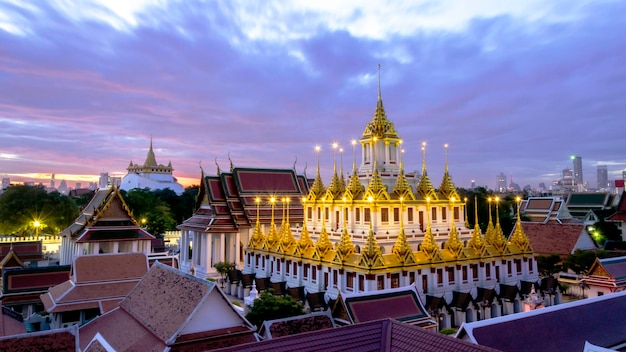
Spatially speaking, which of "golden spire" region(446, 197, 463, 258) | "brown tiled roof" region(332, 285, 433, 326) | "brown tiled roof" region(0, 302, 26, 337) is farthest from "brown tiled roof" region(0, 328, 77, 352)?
"golden spire" region(446, 197, 463, 258)

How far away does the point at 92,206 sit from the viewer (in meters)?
34.5

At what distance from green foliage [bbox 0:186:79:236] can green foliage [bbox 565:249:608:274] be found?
2012 inches

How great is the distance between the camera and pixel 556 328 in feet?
46.2

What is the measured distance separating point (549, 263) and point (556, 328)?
20.7 metres

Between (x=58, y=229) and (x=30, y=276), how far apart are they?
1307 inches

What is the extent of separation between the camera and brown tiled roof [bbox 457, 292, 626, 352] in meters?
12.8

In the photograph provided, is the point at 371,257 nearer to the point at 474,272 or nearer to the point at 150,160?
the point at 474,272

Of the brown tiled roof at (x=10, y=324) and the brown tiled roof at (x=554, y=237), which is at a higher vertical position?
the brown tiled roof at (x=554, y=237)

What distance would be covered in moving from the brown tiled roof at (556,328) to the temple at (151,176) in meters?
119

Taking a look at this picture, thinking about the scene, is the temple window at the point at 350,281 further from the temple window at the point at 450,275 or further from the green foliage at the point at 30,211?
the green foliage at the point at 30,211

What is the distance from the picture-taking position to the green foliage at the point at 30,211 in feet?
166

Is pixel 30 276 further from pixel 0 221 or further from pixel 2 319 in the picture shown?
pixel 0 221

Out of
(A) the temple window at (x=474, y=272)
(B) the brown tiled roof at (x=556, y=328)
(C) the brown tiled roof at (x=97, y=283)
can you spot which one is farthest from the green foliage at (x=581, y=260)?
(C) the brown tiled roof at (x=97, y=283)

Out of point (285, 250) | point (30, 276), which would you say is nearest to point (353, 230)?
point (285, 250)
